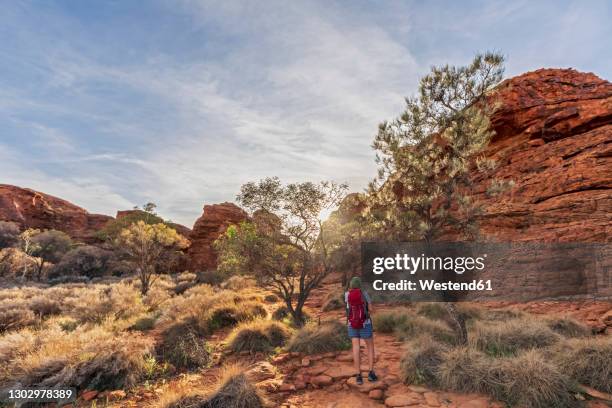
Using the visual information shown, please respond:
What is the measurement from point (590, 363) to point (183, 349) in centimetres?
946

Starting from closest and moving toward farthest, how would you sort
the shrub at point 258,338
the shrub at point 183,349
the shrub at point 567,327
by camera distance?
the shrub at point 183,349
the shrub at point 258,338
the shrub at point 567,327

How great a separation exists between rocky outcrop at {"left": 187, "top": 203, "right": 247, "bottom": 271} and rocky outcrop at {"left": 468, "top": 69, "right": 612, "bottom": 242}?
32902mm

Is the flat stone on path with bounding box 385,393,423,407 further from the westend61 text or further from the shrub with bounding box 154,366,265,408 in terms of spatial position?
the westend61 text

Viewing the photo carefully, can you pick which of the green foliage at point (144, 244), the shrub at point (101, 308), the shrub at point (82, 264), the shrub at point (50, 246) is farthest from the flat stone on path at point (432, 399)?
the shrub at point (50, 246)

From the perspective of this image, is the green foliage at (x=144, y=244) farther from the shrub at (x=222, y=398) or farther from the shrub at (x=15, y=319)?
the shrub at (x=222, y=398)

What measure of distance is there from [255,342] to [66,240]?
147ft

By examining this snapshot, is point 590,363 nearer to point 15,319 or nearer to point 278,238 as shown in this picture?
point 278,238

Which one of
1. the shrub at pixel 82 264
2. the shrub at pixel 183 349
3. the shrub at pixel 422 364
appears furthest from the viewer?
the shrub at pixel 82 264

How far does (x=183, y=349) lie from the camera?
27.8ft

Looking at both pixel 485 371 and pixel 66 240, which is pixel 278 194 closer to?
pixel 485 371

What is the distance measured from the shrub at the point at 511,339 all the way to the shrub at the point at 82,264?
37.4 metres

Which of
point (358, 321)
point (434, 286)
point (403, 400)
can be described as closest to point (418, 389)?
point (403, 400)

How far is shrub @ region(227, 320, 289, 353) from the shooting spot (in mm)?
8930

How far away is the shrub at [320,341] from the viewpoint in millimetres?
8234
